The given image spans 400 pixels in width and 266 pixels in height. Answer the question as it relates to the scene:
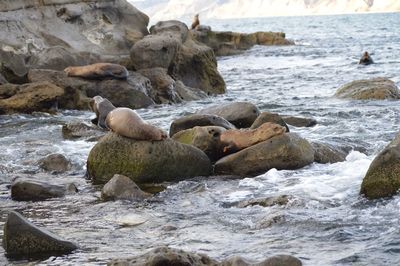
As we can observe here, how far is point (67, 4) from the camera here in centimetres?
2372

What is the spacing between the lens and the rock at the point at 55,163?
1098 centimetres

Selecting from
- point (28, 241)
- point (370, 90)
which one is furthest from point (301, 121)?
point (28, 241)

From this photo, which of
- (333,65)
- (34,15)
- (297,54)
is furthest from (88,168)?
(297,54)

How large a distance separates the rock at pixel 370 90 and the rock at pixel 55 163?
9230mm

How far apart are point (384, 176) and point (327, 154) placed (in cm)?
249

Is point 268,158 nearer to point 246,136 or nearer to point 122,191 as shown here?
point 246,136

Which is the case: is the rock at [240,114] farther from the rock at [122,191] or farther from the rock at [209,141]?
the rock at [122,191]

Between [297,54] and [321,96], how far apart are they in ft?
61.4

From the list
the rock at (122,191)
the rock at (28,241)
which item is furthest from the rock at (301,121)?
the rock at (28,241)

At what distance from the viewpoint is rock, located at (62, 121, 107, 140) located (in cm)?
1359

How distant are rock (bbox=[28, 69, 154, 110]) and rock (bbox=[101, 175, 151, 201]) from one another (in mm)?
8554

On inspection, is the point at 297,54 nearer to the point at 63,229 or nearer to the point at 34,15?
the point at 34,15

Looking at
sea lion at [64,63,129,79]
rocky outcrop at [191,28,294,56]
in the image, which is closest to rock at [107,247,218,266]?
sea lion at [64,63,129,79]

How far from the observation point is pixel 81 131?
13.8 meters
